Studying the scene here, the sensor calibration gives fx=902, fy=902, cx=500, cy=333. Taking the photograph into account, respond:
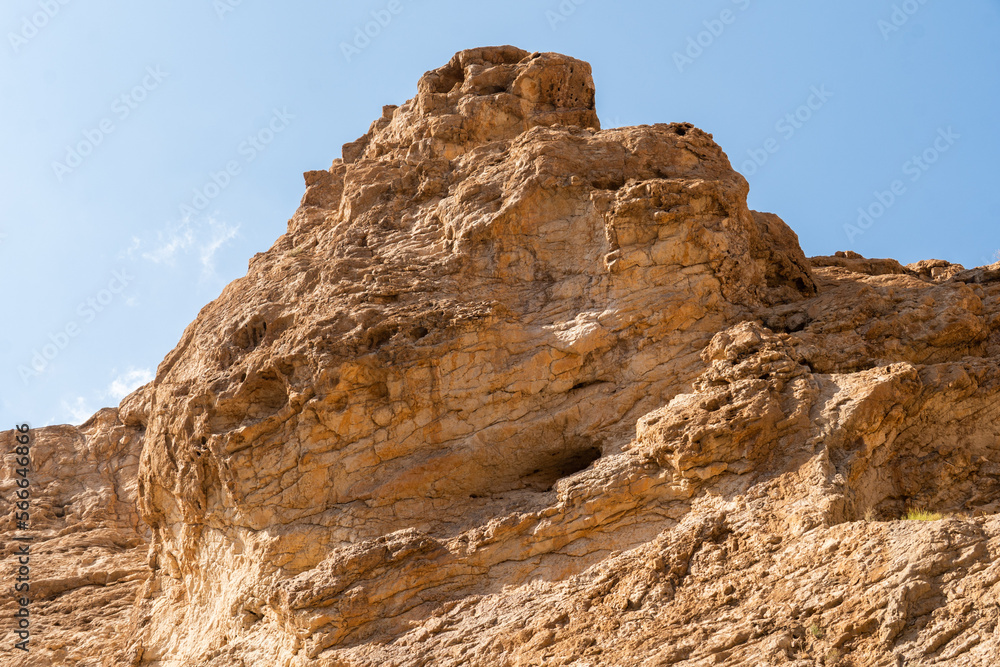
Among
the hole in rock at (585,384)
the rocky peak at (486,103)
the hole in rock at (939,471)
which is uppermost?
the rocky peak at (486,103)

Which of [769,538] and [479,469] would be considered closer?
[769,538]

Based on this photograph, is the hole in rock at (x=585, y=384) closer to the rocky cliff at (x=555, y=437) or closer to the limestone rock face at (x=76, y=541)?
the rocky cliff at (x=555, y=437)

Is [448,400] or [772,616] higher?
[448,400]

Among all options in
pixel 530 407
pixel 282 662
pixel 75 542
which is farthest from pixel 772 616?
pixel 75 542

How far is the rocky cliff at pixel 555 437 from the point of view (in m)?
10.7

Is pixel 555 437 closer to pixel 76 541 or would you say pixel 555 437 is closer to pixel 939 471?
pixel 939 471

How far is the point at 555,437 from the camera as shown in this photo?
46.1ft

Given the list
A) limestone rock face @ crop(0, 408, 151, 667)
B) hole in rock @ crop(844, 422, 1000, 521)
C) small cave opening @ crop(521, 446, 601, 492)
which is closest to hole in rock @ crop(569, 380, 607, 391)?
small cave opening @ crop(521, 446, 601, 492)

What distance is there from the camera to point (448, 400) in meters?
14.5

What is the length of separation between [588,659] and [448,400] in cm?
506

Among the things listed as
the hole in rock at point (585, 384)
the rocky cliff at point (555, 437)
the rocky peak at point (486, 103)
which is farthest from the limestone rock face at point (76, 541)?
the rocky peak at point (486, 103)

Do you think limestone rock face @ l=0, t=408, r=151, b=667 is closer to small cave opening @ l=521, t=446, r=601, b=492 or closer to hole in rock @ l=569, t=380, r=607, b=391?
small cave opening @ l=521, t=446, r=601, b=492

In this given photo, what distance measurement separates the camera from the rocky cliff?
10734 mm

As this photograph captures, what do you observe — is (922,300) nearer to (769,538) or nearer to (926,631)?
(769,538)
